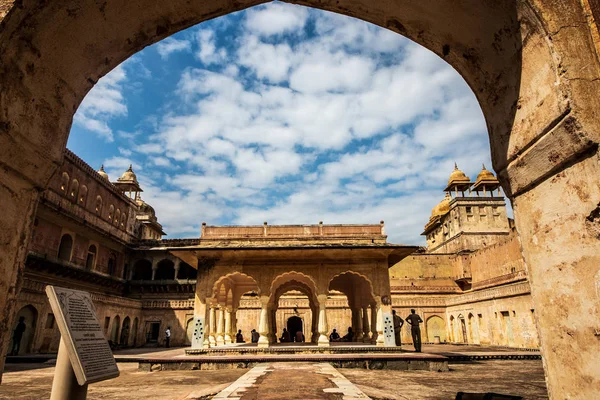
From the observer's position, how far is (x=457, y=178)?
3581 centimetres

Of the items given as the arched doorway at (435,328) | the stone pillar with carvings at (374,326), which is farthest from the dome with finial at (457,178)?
the stone pillar with carvings at (374,326)

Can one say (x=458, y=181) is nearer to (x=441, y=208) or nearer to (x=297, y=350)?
(x=441, y=208)

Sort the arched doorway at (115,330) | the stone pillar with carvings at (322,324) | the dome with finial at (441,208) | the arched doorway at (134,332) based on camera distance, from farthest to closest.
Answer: the dome with finial at (441,208) → the arched doorway at (134,332) → the arched doorway at (115,330) → the stone pillar with carvings at (322,324)

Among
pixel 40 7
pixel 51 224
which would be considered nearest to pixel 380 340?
pixel 40 7

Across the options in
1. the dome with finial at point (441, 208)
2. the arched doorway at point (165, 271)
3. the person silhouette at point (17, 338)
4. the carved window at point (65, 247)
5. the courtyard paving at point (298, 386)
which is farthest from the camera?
the dome with finial at point (441, 208)

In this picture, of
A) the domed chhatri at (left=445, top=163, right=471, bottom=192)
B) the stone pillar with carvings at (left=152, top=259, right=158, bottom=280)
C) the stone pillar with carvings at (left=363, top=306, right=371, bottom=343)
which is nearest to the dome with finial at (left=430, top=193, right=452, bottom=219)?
the domed chhatri at (left=445, top=163, right=471, bottom=192)

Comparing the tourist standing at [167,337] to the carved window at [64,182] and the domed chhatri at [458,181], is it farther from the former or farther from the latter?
the domed chhatri at [458,181]

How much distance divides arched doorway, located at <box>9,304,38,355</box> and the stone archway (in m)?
16.3

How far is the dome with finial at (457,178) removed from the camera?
1396 inches

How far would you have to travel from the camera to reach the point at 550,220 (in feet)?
6.92

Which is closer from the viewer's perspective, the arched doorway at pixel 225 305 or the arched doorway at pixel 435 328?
the arched doorway at pixel 225 305

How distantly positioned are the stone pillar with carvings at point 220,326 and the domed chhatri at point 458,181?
88.9 ft

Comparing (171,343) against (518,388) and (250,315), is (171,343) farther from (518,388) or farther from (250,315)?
(518,388)

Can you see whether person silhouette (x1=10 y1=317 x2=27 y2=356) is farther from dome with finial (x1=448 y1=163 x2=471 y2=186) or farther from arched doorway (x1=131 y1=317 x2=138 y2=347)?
dome with finial (x1=448 y1=163 x2=471 y2=186)
